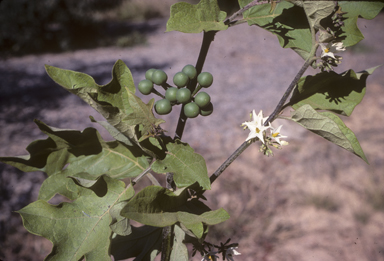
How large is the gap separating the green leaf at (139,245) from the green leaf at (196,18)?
79 cm

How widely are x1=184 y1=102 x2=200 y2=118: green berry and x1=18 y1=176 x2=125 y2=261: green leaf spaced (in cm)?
25

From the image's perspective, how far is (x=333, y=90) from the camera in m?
0.77

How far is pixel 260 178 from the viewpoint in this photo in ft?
12.2

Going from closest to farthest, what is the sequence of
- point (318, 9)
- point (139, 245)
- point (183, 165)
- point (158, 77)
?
point (318, 9), point (183, 165), point (158, 77), point (139, 245)

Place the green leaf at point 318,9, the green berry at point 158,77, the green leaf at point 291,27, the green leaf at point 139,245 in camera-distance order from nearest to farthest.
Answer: the green leaf at point 318,9 < the green leaf at point 291,27 < the green berry at point 158,77 < the green leaf at point 139,245

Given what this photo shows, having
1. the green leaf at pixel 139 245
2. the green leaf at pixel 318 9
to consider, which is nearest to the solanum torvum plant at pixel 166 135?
the green leaf at pixel 318 9

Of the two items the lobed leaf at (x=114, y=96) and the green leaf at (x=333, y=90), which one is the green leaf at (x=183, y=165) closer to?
the lobed leaf at (x=114, y=96)

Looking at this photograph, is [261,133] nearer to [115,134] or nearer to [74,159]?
[115,134]

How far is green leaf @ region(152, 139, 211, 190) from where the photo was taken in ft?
2.15

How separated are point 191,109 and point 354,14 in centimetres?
41

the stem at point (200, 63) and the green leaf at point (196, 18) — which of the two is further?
the stem at point (200, 63)

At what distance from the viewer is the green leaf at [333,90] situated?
0.74m

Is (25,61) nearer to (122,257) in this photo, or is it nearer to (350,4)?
(122,257)

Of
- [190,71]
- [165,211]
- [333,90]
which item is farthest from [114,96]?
[333,90]
